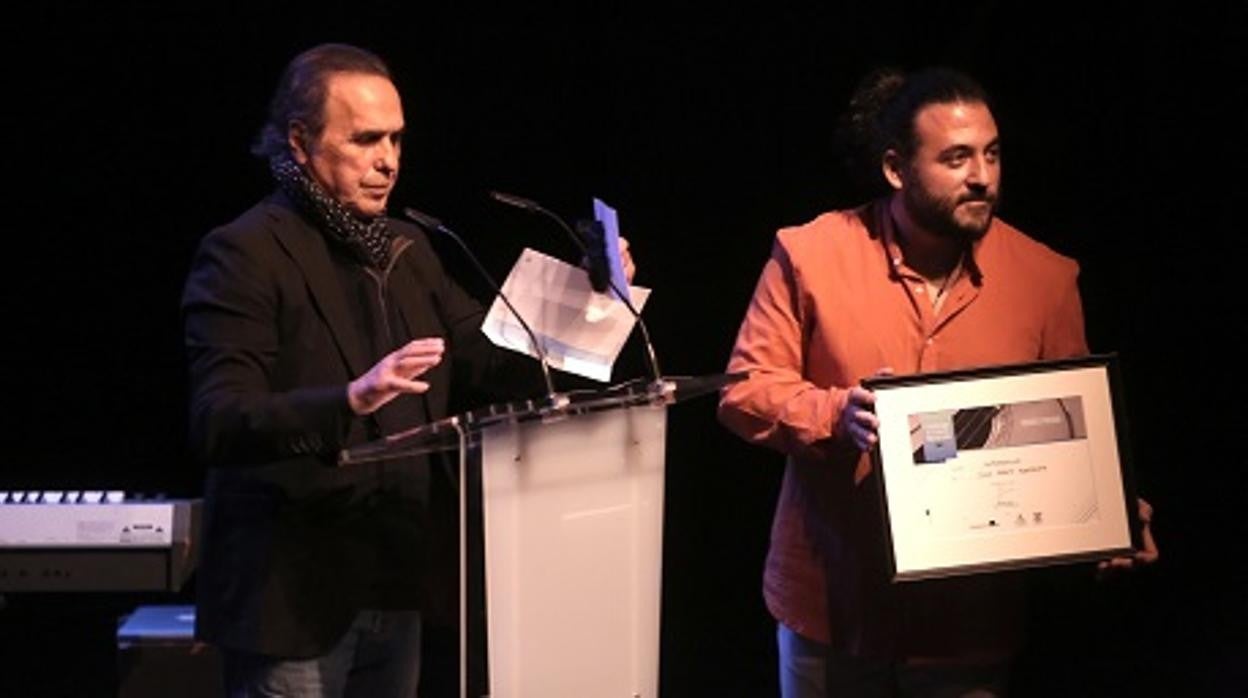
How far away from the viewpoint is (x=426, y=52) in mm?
4137

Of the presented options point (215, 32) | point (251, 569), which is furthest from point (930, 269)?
point (215, 32)

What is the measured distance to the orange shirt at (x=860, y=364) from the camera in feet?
9.04

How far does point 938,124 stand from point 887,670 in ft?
2.97

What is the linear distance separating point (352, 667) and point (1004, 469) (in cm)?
105

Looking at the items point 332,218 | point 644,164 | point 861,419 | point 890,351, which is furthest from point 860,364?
point 644,164

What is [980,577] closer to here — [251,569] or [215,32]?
[251,569]

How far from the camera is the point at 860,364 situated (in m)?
2.78

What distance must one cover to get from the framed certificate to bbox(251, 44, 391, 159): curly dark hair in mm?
948

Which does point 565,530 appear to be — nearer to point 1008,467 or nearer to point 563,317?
point 563,317

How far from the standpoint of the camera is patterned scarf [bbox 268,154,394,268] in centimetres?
253

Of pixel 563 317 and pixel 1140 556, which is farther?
pixel 1140 556

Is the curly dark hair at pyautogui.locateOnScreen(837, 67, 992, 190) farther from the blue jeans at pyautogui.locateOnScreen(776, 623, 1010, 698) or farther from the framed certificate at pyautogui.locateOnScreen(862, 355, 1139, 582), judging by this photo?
the blue jeans at pyautogui.locateOnScreen(776, 623, 1010, 698)

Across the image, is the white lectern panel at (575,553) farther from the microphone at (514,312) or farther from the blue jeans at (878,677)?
the blue jeans at (878,677)

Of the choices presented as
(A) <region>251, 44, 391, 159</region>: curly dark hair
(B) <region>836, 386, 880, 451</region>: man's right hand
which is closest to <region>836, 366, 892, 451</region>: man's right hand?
(B) <region>836, 386, 880, 451</region>: man's right hand
